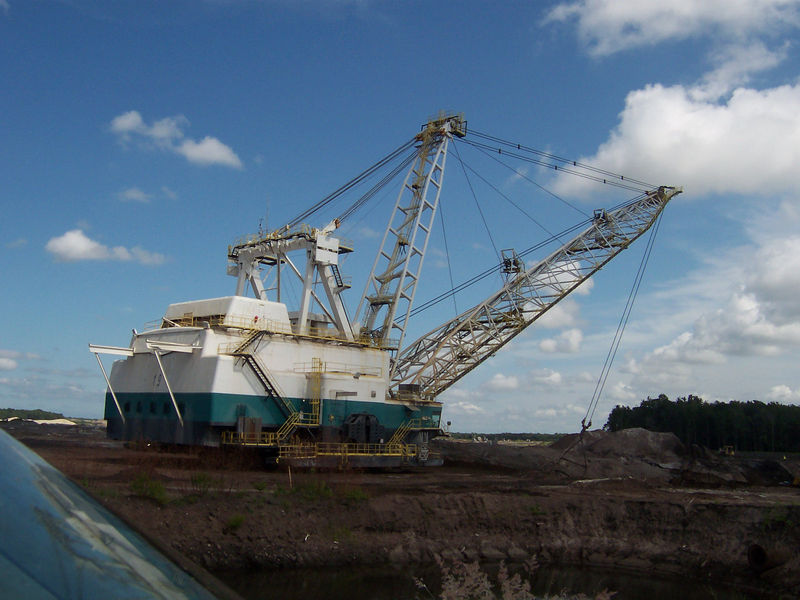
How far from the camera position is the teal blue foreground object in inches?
67.6

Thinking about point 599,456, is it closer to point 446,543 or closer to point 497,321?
point 497,321

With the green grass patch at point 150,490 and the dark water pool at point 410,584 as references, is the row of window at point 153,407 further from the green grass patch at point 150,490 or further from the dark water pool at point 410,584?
the dark water pool at point 410,584

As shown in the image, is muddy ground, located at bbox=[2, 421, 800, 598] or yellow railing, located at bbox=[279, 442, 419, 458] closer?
muddy ground, located at bbox=[2, 421, 800, 598]

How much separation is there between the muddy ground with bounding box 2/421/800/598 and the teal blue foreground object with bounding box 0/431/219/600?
13.8m

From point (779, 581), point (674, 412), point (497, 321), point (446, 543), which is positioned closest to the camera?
point (779, 581)

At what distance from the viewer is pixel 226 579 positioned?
1520 cm

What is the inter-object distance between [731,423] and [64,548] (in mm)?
87623

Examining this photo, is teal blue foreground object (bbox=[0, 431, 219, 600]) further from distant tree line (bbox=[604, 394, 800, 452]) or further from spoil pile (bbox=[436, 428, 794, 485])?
distant tree line (bbox=[604, 394, 800, 452])

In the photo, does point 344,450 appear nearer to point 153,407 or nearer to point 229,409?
point 229,409

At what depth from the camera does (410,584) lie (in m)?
16.5

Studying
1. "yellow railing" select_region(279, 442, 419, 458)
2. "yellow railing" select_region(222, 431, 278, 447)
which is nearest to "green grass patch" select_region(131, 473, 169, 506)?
"yellow railing" select_region(222, 431, 278, 447)

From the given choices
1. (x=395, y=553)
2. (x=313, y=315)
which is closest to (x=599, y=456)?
(x=313, y=315)

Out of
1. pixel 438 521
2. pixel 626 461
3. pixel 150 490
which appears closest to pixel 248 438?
pixel 438 521

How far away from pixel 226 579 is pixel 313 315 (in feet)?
65.5
